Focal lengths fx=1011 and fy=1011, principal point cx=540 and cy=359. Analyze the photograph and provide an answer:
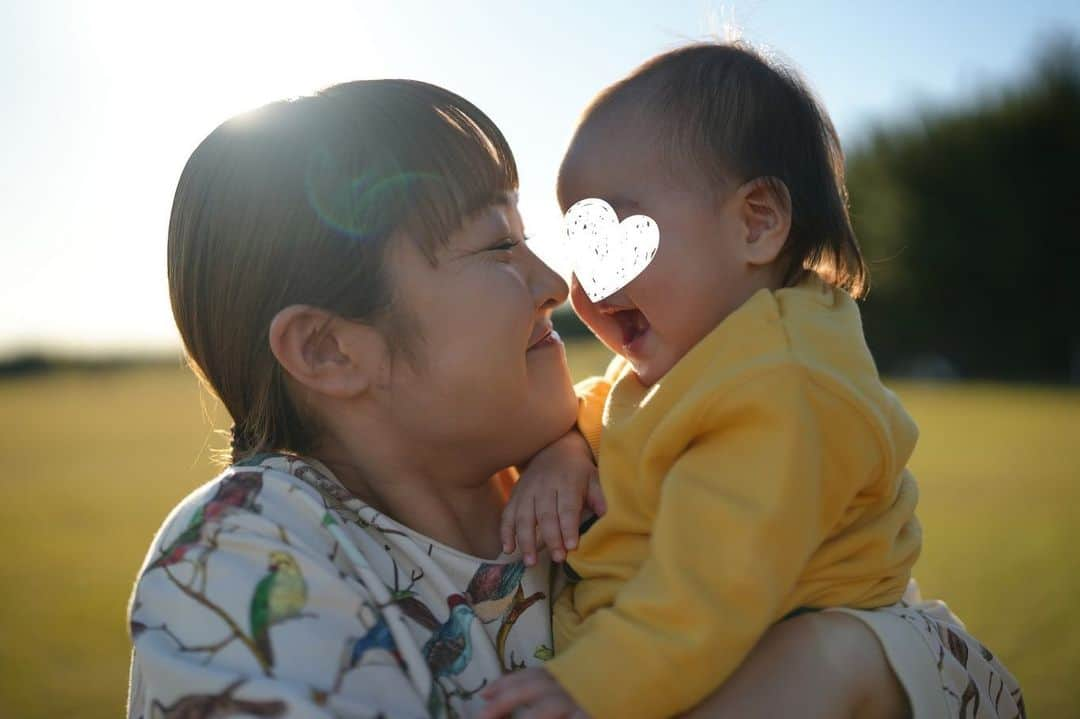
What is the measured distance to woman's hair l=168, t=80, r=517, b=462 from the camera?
1697mm

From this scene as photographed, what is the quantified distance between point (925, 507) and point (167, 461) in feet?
22.3

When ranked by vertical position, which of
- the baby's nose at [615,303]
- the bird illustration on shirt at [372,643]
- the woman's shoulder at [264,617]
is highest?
the baby's nose at [615,303]

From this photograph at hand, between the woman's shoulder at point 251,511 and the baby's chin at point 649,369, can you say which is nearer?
the woman's shoulder at point 251,511

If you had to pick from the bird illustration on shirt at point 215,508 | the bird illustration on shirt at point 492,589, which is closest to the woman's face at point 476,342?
the bird illustration on shirt at point 492,589

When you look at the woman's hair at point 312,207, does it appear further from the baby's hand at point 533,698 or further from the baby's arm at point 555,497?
the baby's hand at point 533,698

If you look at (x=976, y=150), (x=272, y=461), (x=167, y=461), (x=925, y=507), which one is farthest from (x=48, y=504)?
(x=976, y=150)

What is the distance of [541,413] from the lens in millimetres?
1868

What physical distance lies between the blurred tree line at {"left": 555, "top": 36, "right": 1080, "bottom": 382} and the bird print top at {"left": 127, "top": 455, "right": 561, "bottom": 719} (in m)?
24.6

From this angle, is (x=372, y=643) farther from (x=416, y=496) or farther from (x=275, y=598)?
(x=416, y=496)

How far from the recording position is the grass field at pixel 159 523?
12.1 feet

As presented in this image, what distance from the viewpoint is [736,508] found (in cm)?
146

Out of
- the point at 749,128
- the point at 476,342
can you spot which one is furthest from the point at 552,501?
the point at 749,128

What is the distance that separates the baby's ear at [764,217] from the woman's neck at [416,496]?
67 cm

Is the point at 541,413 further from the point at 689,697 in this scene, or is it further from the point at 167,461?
the point at 167,461
